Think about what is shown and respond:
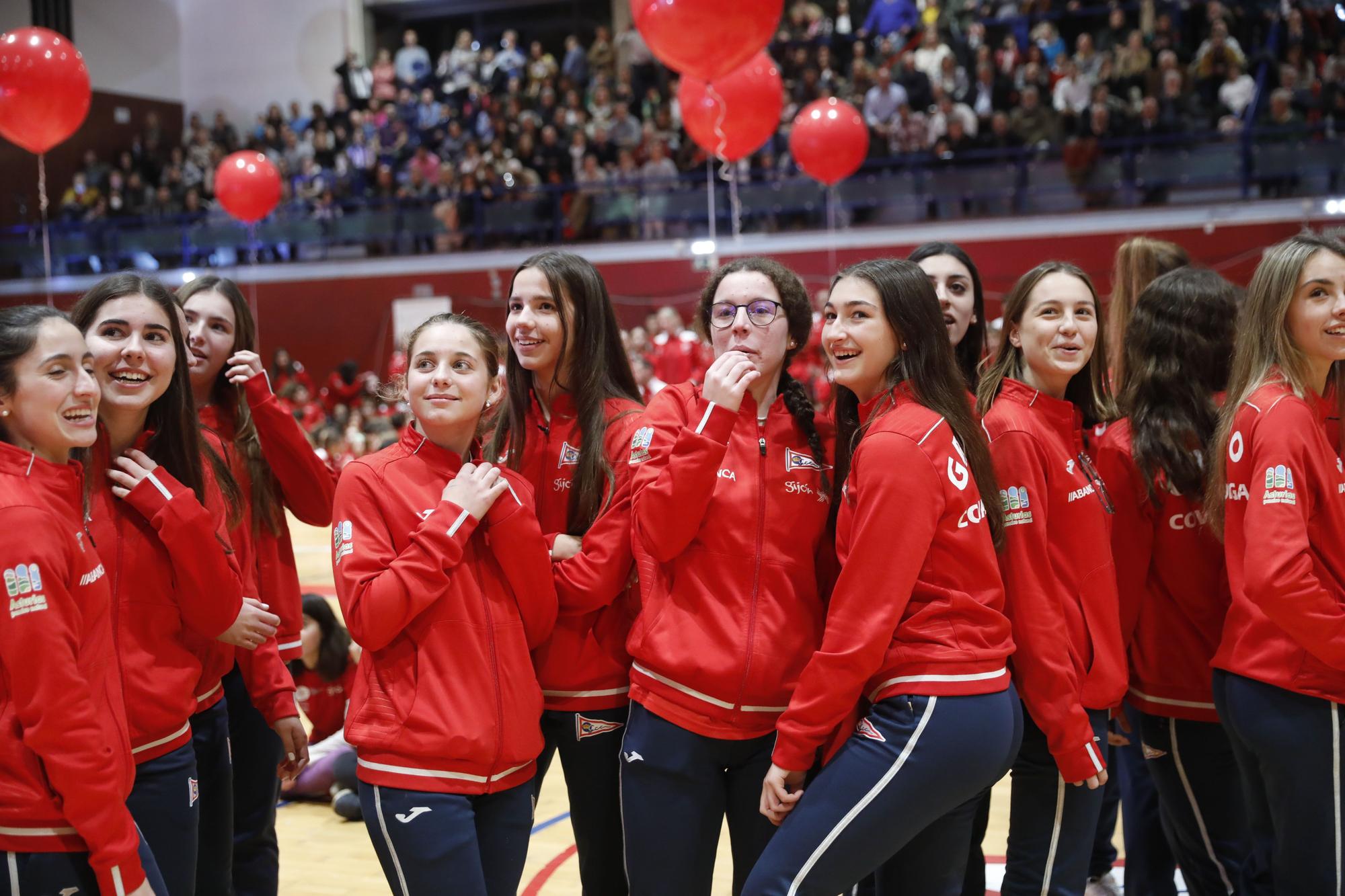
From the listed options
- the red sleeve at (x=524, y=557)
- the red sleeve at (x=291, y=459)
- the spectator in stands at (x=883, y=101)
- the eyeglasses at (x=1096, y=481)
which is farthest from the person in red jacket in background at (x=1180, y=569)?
the spectator in stands at (x=883, y=101)

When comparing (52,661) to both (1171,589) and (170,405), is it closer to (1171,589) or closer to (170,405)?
(170,405)

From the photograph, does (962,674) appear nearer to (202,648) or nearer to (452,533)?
(452,533)

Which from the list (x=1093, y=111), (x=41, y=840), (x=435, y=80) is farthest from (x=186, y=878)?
(x=435, y=80)

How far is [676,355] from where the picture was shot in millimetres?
12180

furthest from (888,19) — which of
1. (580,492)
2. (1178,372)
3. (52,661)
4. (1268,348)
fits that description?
(52,661)

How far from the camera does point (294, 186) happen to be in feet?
54.0

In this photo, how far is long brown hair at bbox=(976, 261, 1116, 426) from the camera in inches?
104

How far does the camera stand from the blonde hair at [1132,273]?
3.37 m

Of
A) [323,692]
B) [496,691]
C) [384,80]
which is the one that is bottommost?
[323,692]

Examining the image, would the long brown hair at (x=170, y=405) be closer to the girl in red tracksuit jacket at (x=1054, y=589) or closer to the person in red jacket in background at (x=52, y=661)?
the person in red jacket in background at (x=52, y=661)

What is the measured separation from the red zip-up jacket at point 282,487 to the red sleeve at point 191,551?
58 centimetres

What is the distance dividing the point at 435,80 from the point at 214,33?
15.9 feet

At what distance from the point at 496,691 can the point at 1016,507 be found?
112cm

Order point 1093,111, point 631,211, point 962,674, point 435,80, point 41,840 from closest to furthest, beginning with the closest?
point 41,840
point 962,674
point 1093,111
point 631,211
point 435,80
